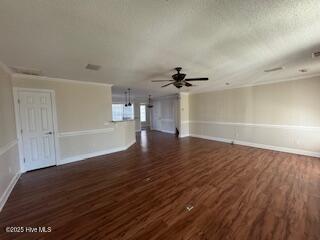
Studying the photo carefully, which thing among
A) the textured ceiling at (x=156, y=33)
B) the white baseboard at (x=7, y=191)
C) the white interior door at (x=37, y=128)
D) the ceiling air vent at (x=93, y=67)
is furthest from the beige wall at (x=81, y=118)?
the ceiling air vent at (x=93, y=67)

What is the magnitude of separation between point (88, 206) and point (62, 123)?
301 cm

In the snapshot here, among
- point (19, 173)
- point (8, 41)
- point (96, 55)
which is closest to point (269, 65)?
point (96, 55)

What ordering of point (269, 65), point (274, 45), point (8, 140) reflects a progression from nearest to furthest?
1. point (274, 45)
2. point (8, 140)
3. point (269, 65)

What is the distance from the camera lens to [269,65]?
3.62 meters

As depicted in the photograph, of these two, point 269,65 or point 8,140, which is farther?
point 269,65

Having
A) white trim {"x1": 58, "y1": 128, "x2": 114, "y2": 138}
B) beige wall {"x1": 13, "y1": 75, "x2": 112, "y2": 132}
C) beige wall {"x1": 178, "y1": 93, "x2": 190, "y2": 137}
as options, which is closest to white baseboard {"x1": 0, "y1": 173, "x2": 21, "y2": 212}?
white trim {"x1": 58, "y1": 128, "x2": 114, "y2": 138}

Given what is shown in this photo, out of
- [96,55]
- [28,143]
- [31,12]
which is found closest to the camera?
[31,12]

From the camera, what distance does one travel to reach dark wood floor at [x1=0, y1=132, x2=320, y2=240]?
73.4 inches

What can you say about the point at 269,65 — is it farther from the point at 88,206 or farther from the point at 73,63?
the point at 88,206

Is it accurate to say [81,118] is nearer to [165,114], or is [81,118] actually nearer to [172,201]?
[172,201]

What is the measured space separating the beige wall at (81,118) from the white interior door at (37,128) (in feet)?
0.69

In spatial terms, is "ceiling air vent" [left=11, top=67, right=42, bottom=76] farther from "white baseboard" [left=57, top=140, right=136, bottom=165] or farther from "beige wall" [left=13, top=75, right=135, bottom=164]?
"white baseboard" [left=57, top=140, right=136, bottom=165]

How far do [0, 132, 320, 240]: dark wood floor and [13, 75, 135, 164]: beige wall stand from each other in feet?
2.58

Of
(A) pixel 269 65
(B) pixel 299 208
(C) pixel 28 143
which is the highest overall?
(A) pixel 269 65
